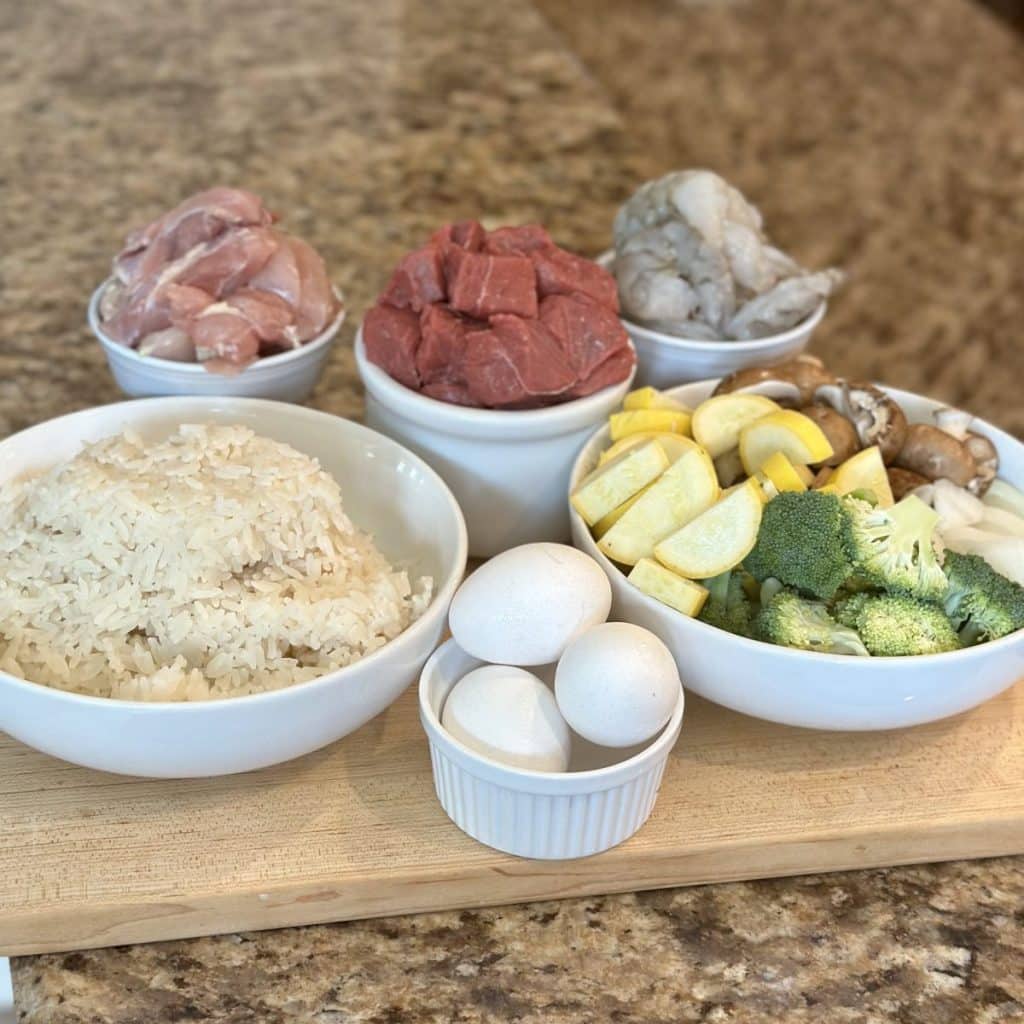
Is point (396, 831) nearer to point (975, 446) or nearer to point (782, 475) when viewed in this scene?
point (782, 475)

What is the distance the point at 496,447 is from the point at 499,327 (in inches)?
6.3

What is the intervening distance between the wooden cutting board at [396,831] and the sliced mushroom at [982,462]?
35cm

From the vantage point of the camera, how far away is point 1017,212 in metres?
4.69

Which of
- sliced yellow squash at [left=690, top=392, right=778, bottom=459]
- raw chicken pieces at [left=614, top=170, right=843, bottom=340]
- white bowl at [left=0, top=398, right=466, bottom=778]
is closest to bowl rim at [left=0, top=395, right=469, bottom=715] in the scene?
white bowl at [left=0, top=398, right=466, bottom=778]

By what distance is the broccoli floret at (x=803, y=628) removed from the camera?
4.46ft

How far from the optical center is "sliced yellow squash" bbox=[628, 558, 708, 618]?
1389mm

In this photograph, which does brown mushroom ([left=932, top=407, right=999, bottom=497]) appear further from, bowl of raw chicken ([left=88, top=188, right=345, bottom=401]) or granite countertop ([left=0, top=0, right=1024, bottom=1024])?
bowl of raw chicken ([left=88, top=188, right=345, bottom=401])

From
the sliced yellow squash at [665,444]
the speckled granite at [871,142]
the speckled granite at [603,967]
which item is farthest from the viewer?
the speckled granite at [871,142]

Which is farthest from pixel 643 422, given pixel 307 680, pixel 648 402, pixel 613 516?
pixel 307 680

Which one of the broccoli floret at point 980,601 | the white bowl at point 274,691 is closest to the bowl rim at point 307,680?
the white bowl at point 274,691

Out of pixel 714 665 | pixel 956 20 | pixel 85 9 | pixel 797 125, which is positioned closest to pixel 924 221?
pixel 797 125

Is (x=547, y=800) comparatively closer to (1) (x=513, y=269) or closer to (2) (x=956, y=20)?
(1) (x=513, y=269)

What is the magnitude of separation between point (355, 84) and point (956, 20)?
3876mm

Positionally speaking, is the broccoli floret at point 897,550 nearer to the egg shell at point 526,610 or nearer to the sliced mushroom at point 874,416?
the sliced mushroom at point 874,416
